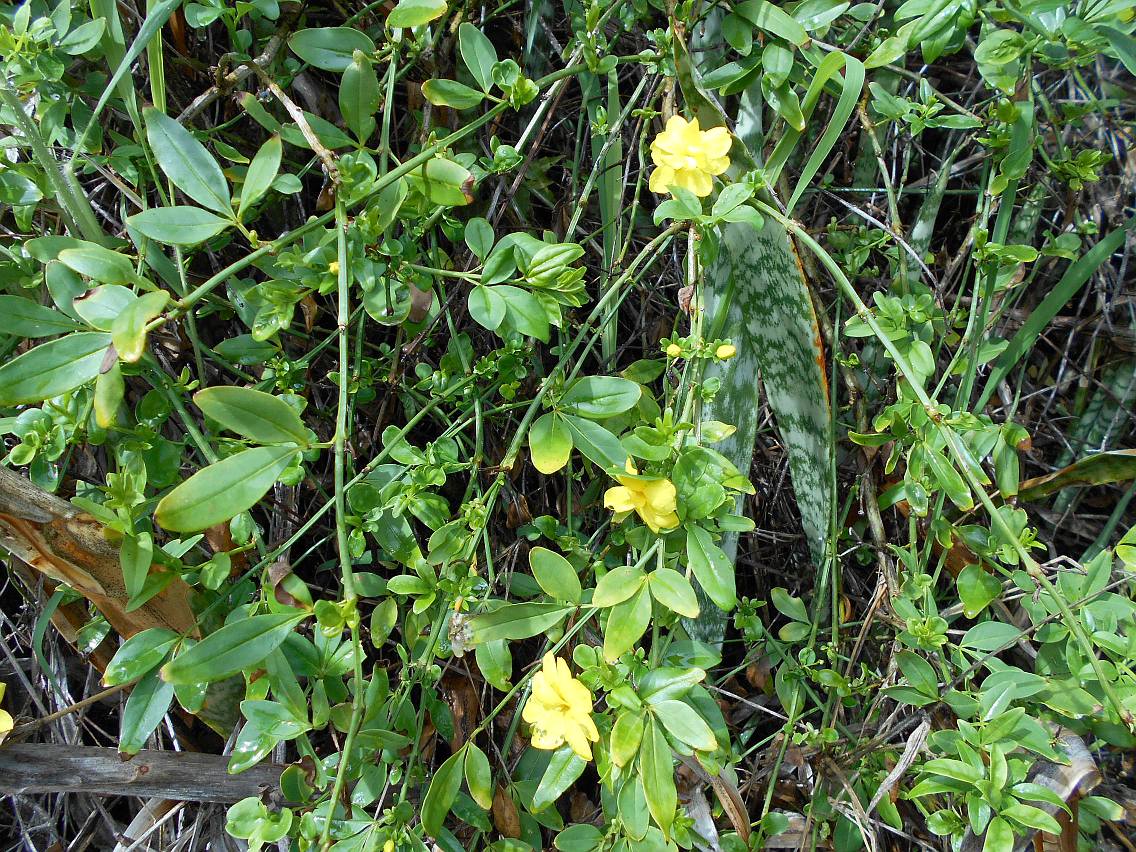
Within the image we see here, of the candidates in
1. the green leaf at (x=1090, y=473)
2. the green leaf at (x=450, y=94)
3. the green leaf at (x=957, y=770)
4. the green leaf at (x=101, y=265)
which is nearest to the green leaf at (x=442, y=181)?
the green leaf at (x=450, y=94)

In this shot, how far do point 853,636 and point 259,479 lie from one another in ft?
2.95

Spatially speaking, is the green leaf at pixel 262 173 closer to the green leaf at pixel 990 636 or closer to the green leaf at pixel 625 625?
the green leaf at pixel 625 625

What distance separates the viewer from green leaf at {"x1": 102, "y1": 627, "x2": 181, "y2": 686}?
834mm

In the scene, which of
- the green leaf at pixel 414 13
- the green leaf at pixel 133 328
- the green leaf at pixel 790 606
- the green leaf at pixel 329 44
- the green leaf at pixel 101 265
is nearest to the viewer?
the green leaf at pixel 133 328

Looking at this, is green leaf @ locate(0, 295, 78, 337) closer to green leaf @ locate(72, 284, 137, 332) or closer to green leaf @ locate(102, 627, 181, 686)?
green leaf @ locate(72, 284, 137, 332)

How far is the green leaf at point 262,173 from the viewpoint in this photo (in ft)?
2.69

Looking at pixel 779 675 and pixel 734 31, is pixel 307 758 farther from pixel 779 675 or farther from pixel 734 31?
pixel 734 31

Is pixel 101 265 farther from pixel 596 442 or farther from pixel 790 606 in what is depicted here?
pixel 790 606

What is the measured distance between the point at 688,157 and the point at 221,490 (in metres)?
0.60

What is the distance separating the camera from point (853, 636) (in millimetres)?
1240

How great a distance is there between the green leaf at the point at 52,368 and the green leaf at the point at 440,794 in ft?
1.68

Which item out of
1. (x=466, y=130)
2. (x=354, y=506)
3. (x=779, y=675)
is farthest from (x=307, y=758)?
(x=466, y=130)

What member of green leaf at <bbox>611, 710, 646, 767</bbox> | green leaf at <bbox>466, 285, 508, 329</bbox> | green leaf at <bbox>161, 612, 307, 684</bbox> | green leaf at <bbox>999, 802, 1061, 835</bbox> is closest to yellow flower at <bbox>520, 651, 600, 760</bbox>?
green leaf at <bbox>611, 710, 646, 767</bbox>

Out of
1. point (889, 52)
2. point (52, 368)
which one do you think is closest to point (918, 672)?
point (889, 52)
